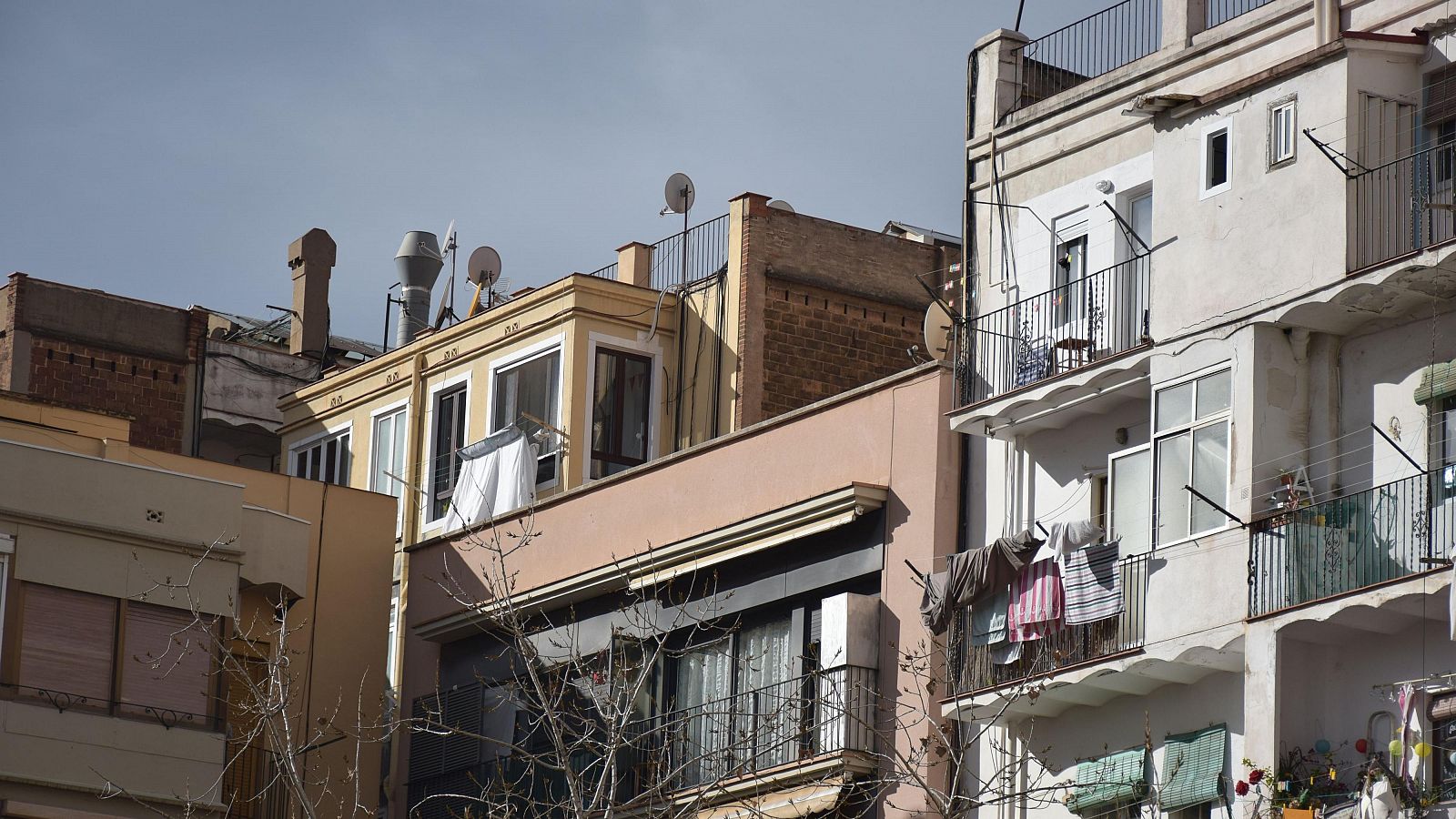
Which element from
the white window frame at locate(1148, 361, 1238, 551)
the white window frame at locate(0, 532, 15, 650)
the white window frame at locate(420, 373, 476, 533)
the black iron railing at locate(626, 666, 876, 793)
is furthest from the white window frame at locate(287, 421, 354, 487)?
the white window frame at locate(1148, 361, 1238, 551)

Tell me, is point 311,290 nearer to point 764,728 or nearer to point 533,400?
point 533,400

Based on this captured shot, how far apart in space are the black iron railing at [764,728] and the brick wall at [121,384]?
16742mm

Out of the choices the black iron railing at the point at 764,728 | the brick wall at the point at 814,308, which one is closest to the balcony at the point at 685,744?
the black iron railing at the point at 764,728

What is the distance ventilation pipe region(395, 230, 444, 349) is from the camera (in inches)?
1802

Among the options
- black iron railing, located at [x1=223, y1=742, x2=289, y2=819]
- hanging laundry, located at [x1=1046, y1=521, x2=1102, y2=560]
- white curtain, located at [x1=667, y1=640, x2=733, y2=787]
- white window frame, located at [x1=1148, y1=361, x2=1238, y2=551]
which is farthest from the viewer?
black iron railing, located at [x1=223, y1=742, x2=289, y2=819]

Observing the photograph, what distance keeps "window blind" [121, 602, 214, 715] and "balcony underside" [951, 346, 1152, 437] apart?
9902 millimetres

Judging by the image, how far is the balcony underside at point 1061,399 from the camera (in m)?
27.3

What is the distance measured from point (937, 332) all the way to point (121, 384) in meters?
19.6

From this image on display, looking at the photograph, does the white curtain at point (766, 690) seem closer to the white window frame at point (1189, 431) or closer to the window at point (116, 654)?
the white window frame at point (1189, 431)

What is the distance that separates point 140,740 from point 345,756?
394cm

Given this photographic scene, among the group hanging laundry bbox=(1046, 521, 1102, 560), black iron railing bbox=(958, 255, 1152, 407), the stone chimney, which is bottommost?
hanging laundry bbox=(1046, 521, 1102, 560)

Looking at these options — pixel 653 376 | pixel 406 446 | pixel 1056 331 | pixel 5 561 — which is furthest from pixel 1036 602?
pixel 406 446

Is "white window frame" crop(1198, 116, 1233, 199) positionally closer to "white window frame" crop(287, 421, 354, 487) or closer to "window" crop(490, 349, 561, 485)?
"window" crop(490, 349, 561, 485)

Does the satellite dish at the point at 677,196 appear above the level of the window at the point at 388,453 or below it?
above
